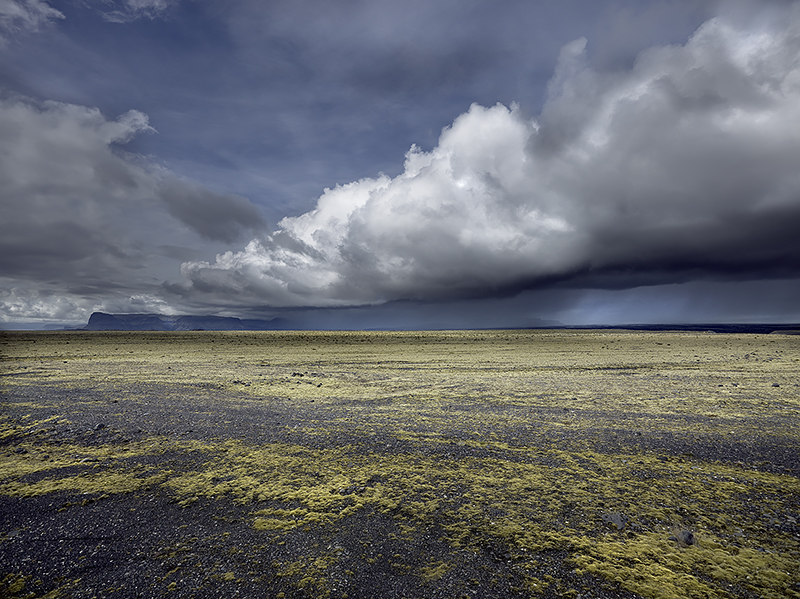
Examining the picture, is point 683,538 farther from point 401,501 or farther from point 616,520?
point 401,501

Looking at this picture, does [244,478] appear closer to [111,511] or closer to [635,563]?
[111,511]

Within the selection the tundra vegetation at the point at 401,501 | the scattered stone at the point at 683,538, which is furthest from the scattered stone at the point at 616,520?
the scattered stone at the point at 683,538

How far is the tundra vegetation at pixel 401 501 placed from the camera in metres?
4.86

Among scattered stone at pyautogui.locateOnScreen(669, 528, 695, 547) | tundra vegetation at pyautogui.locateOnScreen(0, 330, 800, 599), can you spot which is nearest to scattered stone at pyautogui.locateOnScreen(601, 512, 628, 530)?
tundra vegetation at pyautogui.locateOnScreen(0, 330, 800, 599)

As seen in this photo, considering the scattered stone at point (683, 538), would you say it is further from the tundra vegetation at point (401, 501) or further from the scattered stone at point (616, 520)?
the scattered stone at point (616, 520)

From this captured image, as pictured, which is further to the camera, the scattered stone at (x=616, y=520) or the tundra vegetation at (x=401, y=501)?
the scattered stone at (x=616, y=520)

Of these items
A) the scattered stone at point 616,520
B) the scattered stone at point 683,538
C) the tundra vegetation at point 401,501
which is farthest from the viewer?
the scattered stone at point 616,520

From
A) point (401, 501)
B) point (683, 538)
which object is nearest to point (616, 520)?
point (683, 538)

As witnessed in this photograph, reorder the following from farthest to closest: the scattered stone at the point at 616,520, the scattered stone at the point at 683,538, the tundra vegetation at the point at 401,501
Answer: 1. the scattered stone at the point at 616,520
2. the scattered stone at the point at 683,538
3. the tundra vegetation at the point at 401,501

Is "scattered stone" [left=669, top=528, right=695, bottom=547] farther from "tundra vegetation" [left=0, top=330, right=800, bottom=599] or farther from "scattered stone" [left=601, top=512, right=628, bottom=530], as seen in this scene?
"scattered stone" [left=601, top=512, right=628, bottom=530]

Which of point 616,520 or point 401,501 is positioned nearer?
point 616,520

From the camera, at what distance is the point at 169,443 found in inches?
400

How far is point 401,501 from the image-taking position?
271 inches

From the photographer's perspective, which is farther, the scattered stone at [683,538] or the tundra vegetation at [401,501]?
the scattered stone at [683,538]
